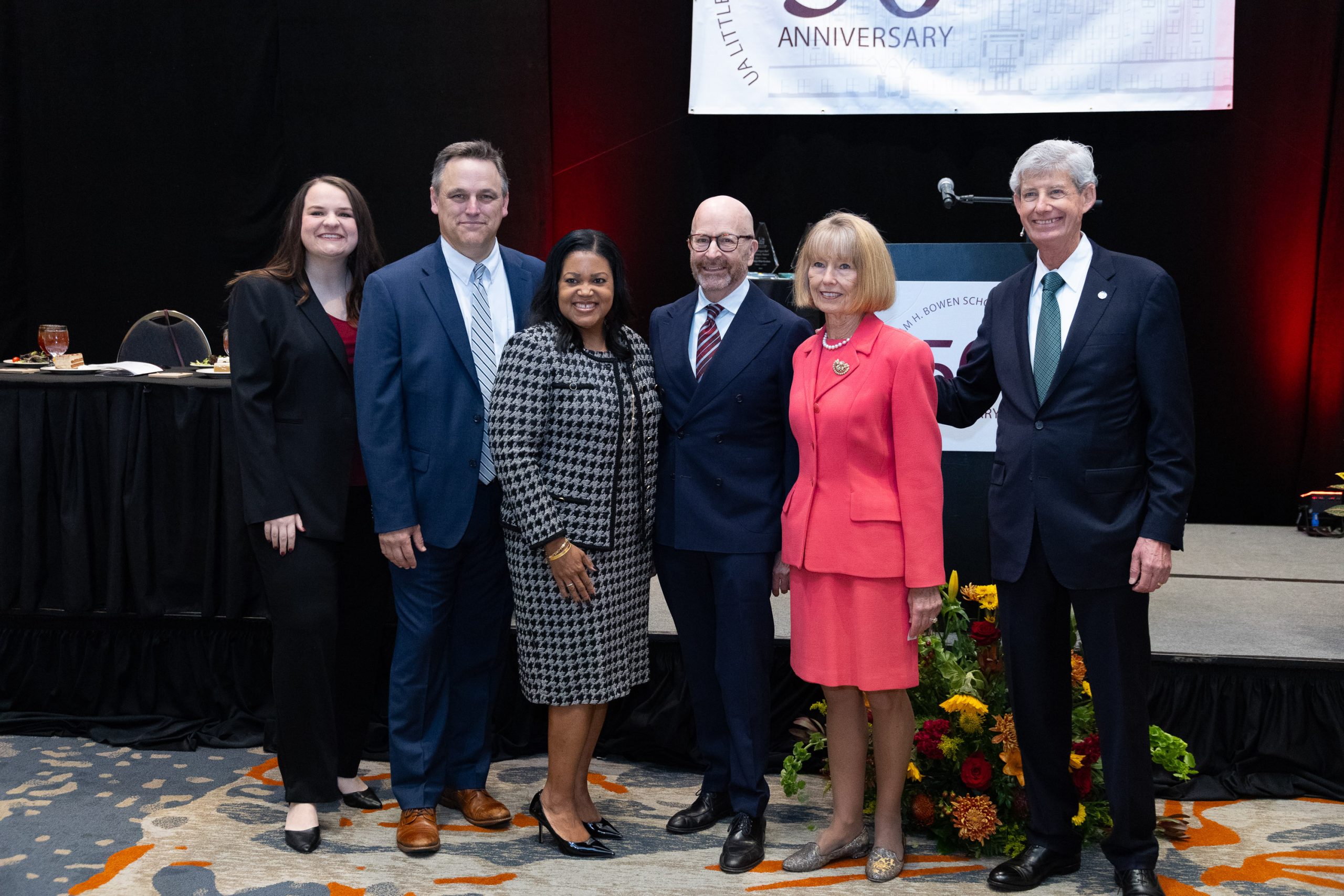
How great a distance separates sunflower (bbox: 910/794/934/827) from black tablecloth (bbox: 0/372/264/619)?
2105 mm

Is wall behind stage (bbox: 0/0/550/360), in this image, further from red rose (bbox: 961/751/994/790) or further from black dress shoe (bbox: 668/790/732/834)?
red rose (bbox: 961/751/994/790)

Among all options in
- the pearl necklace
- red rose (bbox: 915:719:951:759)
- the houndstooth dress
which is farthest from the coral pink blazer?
red rose (bbox: 915:719:951:759)

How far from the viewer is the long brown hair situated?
288 centimetres

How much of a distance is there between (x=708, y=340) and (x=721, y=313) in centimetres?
7

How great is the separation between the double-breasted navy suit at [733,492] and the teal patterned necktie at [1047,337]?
0.55 m

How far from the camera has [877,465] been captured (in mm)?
2557

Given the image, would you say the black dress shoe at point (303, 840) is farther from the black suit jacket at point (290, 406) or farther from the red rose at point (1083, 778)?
the red rose at point (1083, 778)

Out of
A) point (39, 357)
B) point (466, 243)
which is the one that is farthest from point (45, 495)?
point (466, 243)

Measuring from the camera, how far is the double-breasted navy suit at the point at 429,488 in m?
2.75

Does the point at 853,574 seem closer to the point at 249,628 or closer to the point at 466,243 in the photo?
the point at 466,243

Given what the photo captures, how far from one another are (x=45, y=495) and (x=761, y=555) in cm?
239

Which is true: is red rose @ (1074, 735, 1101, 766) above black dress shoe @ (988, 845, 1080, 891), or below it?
above

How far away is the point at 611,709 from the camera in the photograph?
359cm

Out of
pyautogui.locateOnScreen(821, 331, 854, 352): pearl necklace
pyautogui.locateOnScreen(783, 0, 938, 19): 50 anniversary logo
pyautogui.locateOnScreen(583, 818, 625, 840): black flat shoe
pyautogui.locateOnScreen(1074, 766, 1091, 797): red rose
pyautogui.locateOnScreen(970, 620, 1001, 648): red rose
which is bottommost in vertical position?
pyautogui.locateOnScreen(583, 818, 625, 840): black flat shoe
